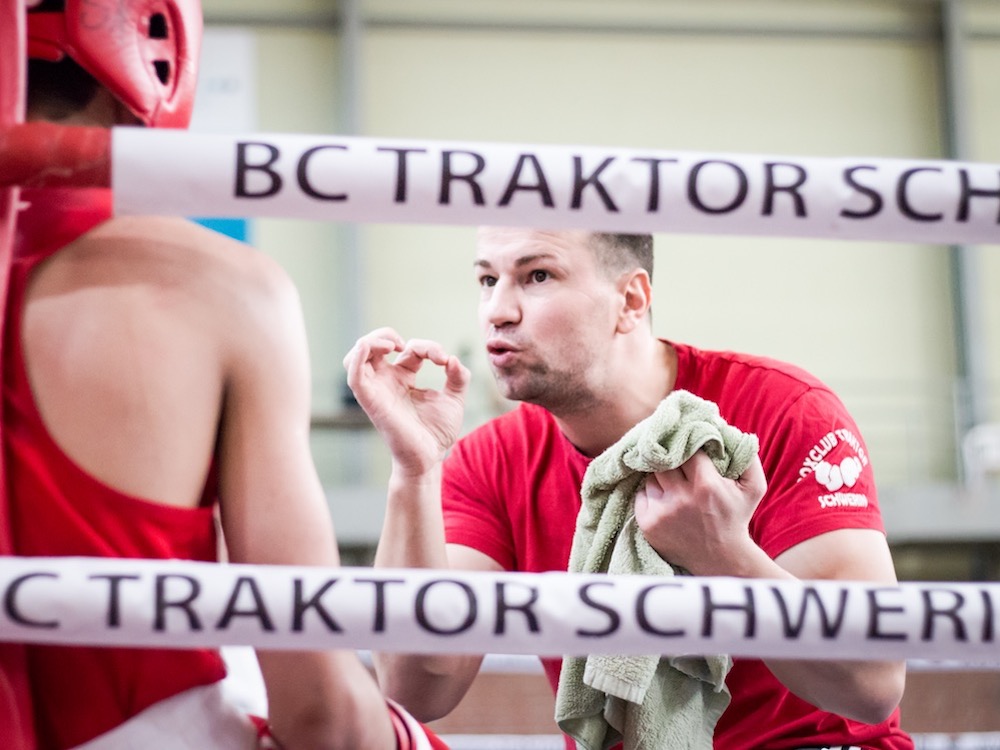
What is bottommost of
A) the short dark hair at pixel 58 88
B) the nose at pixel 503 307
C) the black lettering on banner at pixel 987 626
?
the black lettering on banner at pixel 987 626

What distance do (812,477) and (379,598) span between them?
2.78ft

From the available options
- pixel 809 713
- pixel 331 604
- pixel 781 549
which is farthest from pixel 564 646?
pixel 809 713

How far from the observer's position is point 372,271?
7465mm

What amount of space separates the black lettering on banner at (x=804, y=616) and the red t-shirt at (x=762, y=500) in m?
0.64

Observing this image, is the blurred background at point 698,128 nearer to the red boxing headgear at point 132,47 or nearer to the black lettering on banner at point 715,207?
the red boxing headgear at point 132,47

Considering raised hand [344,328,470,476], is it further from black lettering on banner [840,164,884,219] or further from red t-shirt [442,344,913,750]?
black lettering on banner [840,164,884,219]

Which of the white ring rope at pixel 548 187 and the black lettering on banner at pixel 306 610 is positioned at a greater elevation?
the white ring rope at pixel 548 187

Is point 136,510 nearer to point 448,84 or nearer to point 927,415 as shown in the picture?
point 448,84

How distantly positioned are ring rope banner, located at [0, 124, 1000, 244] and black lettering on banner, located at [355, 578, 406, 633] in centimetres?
26

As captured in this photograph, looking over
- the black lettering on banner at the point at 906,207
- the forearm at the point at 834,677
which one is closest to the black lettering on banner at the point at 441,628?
the black lettering on banner at the point at 906,207

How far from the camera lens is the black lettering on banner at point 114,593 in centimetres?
79

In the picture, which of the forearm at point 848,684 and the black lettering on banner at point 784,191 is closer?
the black lettering on banner at point 784,191

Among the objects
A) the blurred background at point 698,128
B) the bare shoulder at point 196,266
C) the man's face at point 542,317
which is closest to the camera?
the bare shoulder at point 196,266

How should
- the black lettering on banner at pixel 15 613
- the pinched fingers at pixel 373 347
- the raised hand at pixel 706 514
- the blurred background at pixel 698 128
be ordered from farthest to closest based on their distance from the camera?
the blurred background at pixel 698 128, the pinched fingers at pixel 373 347, the raised hand at pixel 706 514, the black lettering on banner at pixel 15 613
